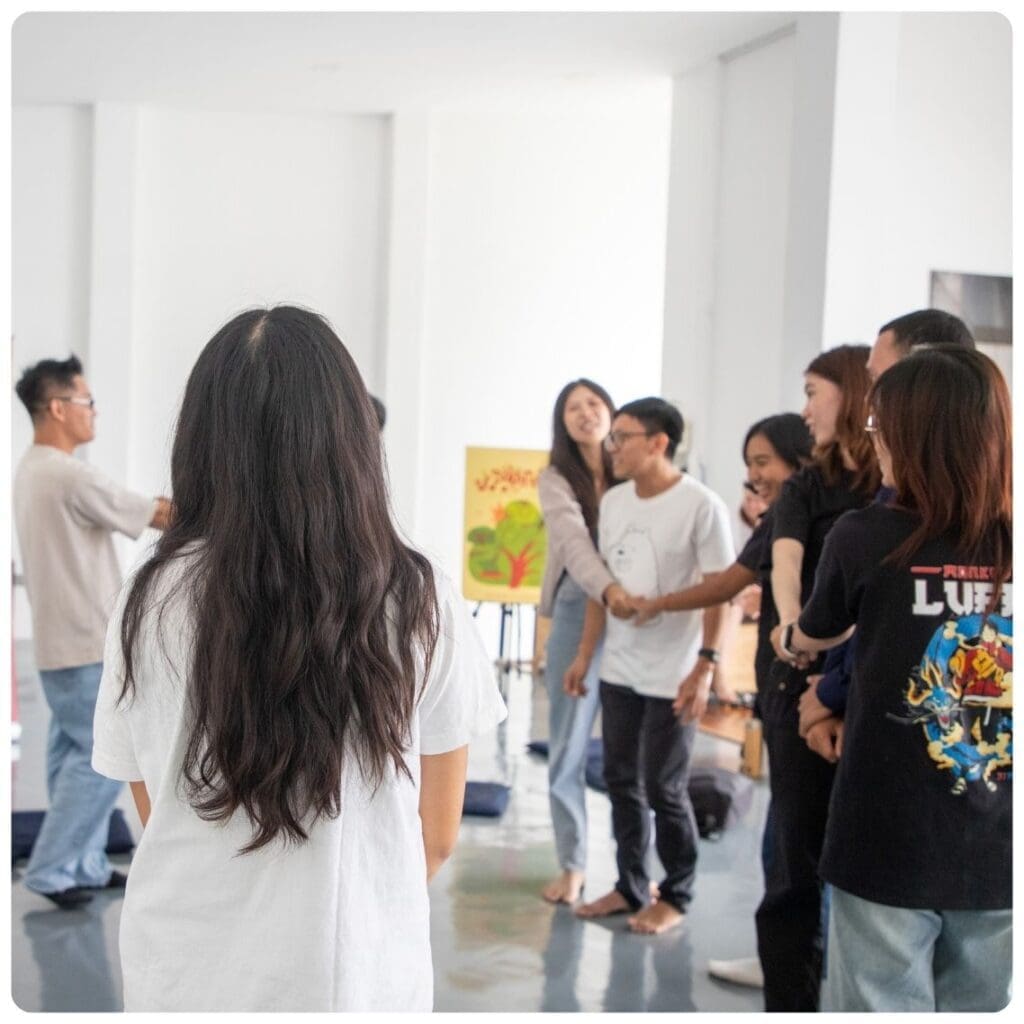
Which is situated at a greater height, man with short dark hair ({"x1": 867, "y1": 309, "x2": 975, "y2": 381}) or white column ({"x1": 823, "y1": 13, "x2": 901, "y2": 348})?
white column ({"x1": 823, "y1": 13, "x2": 901, "y2": 348})

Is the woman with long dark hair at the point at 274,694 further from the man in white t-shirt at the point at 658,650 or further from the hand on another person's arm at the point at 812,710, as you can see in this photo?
the man in white t-shirt at the point at 658,650

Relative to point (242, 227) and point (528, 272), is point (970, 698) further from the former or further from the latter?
point (242, 227)

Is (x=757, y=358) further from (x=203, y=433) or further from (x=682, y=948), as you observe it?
(x=203, y=433)

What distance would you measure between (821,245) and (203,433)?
14.4 feet

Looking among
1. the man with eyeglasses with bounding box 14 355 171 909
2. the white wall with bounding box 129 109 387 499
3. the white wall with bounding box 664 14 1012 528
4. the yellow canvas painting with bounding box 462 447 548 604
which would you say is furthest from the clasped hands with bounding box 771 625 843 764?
the white wall with bounding box 129 109 387 499

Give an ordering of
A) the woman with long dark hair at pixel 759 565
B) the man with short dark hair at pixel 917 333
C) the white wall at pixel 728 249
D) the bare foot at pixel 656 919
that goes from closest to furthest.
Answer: the man with short dark hair at pixel 917 333, the woman with long dark hair at pixel 759 565, the bare foot at pixel 656 919, the white wall at pixel 728 249

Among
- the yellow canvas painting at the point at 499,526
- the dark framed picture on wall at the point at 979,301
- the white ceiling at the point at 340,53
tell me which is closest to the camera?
the dark framed picture on wall at the point at 979,301

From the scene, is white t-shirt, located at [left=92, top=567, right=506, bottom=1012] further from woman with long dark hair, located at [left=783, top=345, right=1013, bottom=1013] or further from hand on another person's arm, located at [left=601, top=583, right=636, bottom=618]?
hand on another person's arm, located at [left=601, top=583, right=636, bottom=618]

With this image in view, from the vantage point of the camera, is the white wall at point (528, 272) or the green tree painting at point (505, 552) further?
the white wall at point (528, 272)

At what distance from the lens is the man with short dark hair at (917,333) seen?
251 cm

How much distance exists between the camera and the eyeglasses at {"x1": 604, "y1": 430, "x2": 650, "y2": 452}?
375cm

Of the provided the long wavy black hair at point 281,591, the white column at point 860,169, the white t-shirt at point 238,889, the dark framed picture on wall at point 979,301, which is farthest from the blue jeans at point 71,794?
the dark framed picture on wall at point 979,301

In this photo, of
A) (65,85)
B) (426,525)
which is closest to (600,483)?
(426,525)

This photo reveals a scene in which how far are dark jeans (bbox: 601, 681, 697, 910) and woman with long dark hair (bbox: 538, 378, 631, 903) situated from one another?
0.78ft
